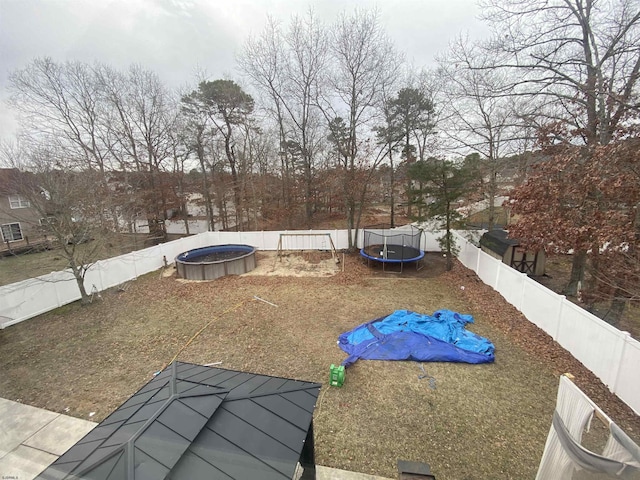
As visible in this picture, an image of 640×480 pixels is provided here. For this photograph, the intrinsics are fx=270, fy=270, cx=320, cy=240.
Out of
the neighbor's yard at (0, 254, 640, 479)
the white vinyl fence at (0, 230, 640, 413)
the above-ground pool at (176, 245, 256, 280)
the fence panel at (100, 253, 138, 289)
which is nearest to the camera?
the neighbor's yard at (0, 254, 640, 479)

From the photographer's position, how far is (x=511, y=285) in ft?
25.2

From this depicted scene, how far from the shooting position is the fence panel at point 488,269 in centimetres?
857

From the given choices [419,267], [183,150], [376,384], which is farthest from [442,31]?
[183,150]

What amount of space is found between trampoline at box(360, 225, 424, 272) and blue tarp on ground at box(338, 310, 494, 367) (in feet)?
15.2

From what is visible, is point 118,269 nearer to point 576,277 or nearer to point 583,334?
point 583,334

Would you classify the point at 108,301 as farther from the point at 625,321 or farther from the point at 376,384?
the point at 625,321

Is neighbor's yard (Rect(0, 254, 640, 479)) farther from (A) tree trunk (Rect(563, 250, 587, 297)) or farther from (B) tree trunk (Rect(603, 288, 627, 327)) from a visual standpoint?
(A) tree trunk (Rect(563, 250, 587, 297))

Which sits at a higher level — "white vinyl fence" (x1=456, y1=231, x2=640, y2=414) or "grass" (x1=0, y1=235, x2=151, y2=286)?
"grass" (x1=0, y1=235, x2=151, y2=286)

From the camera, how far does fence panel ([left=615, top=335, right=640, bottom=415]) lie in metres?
3.97

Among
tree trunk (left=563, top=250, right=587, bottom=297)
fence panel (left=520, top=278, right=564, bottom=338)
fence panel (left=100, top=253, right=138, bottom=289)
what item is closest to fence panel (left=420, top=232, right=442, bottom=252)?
tree trunk (left=563, top=250, right=587, bottom=297)

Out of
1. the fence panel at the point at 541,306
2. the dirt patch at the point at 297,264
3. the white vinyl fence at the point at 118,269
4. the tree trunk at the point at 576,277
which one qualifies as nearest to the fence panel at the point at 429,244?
the white vinyl fence at the point at 118,269

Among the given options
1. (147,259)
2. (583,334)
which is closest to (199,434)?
(583,334)

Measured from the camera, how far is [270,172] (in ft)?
61.6

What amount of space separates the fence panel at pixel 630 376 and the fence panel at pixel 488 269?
4.31 m
